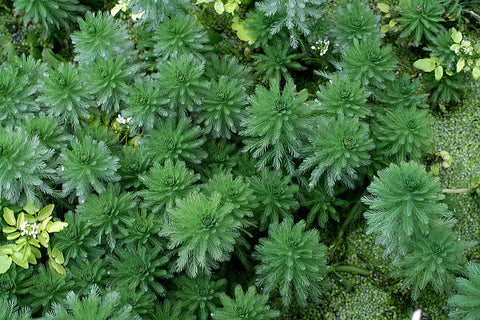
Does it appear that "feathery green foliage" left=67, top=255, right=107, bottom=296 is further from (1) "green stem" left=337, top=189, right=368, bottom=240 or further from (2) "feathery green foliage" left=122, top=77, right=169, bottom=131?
(1) "green stem" left=337, top=189, right=368, bottom=240

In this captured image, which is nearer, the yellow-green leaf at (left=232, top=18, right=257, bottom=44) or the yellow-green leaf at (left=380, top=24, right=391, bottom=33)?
the yellow-green leaf at (left=232, top=18, right=257, bottom=44)

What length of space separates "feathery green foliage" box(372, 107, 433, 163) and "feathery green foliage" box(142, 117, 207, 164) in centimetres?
128

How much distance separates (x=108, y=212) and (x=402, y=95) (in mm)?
2265

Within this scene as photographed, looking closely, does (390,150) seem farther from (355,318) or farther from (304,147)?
(355,318)

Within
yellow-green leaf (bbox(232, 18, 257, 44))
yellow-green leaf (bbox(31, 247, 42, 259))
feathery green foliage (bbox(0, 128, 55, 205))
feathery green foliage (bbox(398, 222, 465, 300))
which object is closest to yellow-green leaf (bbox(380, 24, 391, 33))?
yellow-green leaf (bbox(232, 18, 257, 44))

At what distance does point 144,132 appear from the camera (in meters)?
3.40

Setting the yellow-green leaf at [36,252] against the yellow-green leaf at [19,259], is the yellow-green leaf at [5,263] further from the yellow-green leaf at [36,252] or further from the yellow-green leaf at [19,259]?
the yellow-green leaf at [36,252]

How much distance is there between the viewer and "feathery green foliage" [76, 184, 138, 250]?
293 cm

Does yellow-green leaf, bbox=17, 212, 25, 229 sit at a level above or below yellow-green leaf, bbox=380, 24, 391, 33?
below

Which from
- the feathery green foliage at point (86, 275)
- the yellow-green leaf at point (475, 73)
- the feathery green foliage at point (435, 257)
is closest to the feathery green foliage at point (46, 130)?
the feathery green foliage at point (86, 275)

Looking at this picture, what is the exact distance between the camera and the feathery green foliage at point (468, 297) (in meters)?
2.56

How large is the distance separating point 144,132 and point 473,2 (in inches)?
116

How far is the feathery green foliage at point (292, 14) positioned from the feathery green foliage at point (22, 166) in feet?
6.12

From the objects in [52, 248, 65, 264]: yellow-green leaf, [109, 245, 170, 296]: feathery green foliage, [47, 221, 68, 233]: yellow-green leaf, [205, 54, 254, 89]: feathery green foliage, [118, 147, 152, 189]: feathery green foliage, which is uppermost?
[205, 54, 254, 89]: feathery green foliage
